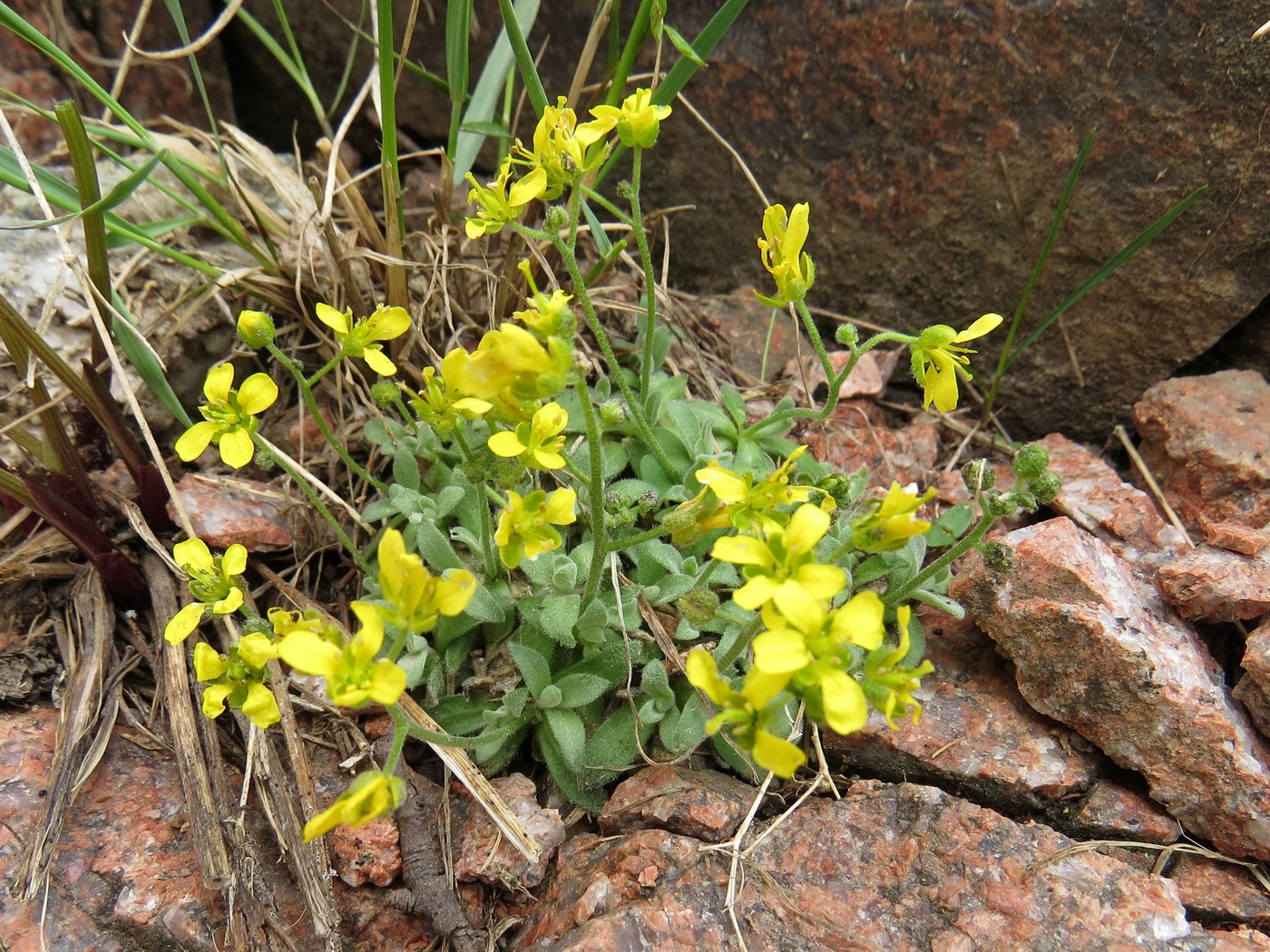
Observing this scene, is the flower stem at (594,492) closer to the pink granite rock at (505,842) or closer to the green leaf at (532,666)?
the green leaf at (532,666)

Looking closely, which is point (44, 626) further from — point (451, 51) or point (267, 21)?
point (267, 21)

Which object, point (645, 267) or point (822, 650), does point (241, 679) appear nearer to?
point (822, 650)

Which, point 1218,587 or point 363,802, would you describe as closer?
point 363,802

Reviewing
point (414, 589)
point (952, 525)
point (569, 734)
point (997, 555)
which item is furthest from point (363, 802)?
point (952, 525)

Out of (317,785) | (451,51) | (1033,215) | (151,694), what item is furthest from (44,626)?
(1033,215)

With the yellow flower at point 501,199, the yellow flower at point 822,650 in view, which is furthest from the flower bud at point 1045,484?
the yellow flower at point 501,199

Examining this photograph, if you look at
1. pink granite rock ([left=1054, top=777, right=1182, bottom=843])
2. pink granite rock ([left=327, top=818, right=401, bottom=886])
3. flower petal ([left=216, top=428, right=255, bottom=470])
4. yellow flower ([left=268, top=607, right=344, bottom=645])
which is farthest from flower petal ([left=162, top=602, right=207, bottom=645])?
pink granite rock ([left=1054, top=777, right=1182, bottom=843])
